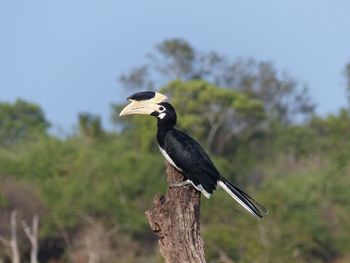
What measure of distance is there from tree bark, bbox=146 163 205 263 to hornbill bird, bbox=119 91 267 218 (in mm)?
314

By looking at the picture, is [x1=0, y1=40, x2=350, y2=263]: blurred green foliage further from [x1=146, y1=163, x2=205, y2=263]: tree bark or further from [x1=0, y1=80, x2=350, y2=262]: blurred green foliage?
[x1=146, y1=163, x2=205, y2=263]: tree bark

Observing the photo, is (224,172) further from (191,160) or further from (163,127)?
(191,160)

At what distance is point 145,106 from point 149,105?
0.03 metres

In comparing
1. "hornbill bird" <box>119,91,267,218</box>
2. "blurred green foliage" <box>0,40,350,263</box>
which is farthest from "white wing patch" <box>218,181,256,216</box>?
"blurred green foliage" <box>0,40,350,263</box>

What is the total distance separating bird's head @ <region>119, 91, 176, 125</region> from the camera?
8883 mm

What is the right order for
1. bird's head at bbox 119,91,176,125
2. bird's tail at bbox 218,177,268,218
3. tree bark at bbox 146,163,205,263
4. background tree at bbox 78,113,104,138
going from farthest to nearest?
1. background tree at bbox 78,113,104,138
2. bird's head at bbox 119,91,176,125
3. bird's tail at bbox 218,177,268,218
4. tree bark at bbox 146,163,205,263

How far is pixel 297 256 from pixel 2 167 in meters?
10.6

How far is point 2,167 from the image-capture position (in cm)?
3706

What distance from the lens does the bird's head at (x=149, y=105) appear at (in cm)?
888

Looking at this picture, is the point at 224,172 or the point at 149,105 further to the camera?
the point at 224,172

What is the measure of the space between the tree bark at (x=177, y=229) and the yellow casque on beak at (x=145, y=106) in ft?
2.50

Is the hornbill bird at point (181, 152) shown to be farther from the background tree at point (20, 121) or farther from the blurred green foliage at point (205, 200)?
the background tree at point (20, 121)

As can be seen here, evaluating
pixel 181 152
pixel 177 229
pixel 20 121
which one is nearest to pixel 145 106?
pixel 181 152

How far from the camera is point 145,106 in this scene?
8930mm
